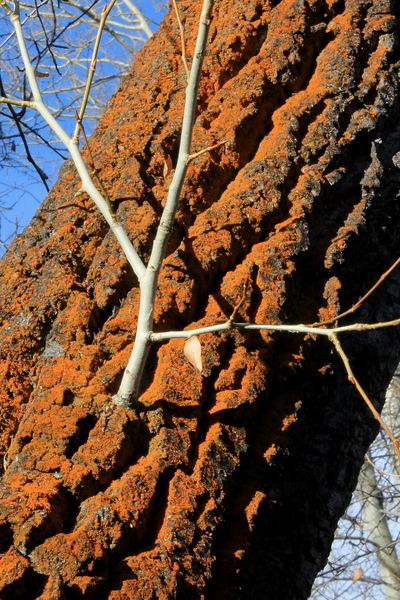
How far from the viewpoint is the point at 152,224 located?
162cm

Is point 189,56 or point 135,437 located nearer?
point 135,437

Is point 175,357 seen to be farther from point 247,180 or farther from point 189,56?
point 189,56

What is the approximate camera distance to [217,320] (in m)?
1.48

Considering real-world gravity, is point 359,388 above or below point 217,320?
below

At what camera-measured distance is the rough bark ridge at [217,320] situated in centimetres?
121

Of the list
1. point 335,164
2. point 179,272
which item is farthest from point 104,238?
point 335,164

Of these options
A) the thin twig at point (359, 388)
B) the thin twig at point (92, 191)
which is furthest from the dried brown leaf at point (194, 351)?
the thin twig at point (359, 388)

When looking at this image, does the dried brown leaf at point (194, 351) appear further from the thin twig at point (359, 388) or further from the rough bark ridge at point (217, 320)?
the thin twig at point (359, 388)

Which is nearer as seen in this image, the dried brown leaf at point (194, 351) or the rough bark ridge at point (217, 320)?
the rough bark ridge at point (217, 320)

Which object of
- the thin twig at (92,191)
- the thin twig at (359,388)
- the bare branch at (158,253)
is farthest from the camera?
the thin twig at (92,191)

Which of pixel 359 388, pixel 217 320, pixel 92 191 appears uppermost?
pixel 92 191

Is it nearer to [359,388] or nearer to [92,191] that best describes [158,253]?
[92,191]

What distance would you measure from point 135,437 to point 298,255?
→ 568 millimetres

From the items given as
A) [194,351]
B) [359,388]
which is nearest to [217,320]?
[194,351]
